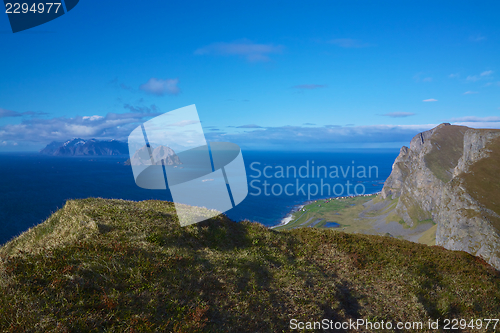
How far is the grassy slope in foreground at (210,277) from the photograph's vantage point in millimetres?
8273

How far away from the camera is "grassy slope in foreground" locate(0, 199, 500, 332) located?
8273 millimetres

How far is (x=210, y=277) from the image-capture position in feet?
37.9

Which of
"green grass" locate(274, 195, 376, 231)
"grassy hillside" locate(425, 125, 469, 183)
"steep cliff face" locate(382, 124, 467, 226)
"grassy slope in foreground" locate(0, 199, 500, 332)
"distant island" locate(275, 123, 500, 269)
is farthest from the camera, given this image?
"grassy hillside" locate(425, 125, 469, 183)

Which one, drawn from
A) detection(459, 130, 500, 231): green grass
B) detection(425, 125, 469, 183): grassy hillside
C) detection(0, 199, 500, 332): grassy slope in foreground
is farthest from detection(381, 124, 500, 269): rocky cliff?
detection(0, 199, 500, 332): grassy slope in foreground

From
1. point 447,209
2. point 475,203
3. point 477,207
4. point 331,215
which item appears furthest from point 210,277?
point 331,215

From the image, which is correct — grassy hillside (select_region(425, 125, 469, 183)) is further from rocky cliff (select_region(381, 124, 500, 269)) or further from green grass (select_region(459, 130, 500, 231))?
green grass (select_region(459, 130, 500, 231))

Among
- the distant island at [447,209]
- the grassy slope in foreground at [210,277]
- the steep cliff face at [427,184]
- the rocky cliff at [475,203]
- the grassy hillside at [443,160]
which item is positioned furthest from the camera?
the grassy hillside at [443,160]

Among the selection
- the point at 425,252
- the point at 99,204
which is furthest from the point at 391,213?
the point at 99,204

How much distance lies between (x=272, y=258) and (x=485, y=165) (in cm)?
12919

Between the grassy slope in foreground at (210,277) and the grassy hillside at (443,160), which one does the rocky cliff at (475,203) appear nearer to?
the grassy hillside at (443,160)

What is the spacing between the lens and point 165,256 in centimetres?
1205

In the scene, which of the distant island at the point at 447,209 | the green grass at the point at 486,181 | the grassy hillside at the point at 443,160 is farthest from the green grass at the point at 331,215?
the green grass at the point at 486,181

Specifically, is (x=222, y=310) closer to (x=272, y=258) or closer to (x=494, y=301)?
(x=272, y=258)

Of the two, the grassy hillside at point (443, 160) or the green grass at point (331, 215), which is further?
the grassy hillside at point (443, 160)
